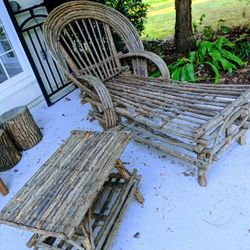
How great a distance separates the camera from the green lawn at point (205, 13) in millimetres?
5172

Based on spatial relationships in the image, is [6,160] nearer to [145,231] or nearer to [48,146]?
[48,146]

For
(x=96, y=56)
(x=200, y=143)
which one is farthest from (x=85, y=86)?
(x=200, y=143)

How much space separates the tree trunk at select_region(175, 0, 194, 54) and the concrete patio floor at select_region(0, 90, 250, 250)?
6.11 ft

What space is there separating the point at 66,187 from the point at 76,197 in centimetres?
12

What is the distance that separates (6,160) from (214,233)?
1999mm

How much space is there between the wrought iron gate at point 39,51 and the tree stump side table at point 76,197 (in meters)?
1.84

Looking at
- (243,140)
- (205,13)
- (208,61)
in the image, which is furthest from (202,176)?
(205,13)

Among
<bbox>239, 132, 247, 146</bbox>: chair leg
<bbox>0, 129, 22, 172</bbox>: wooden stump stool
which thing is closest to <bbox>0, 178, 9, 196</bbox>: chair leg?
<bbox>0, 129, 22, 172</bbox>: wooden stump stool

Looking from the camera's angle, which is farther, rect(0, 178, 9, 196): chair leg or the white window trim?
the white window trim

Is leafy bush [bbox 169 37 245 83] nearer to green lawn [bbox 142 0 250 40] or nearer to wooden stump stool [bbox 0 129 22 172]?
green lawn [bbox 142 0 250 40]

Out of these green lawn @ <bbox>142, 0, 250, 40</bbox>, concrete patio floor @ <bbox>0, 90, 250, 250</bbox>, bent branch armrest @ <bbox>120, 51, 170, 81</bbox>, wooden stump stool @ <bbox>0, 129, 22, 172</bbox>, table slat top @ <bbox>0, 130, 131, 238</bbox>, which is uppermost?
bent branch armrest @ <bbox>120, 51, 170, 81</bbox>

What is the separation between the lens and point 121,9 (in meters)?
4.00

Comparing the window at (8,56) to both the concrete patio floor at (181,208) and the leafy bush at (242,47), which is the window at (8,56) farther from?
the leafy bush at (242,47)

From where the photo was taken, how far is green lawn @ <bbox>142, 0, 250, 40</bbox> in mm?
5172
